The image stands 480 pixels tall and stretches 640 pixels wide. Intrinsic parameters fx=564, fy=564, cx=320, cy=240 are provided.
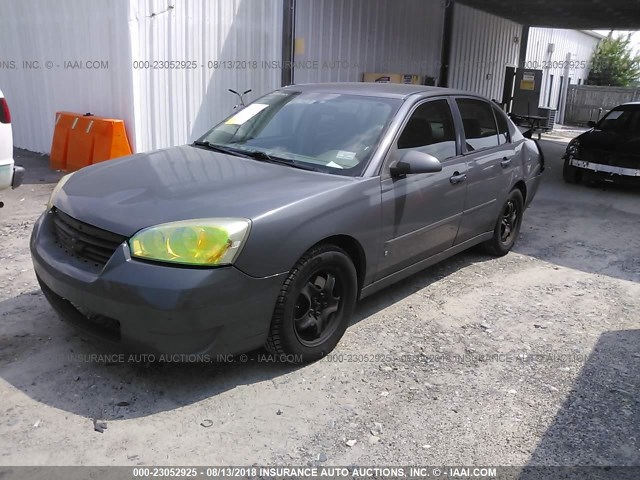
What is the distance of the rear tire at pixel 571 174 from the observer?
1048cm

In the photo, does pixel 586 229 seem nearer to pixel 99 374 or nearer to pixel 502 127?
pixel 502 127

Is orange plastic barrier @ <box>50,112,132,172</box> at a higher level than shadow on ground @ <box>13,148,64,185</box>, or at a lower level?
higher

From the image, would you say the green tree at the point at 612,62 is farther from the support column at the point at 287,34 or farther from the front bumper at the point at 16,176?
the front bumper at the point at 16,176

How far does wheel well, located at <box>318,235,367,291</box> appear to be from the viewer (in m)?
3.52

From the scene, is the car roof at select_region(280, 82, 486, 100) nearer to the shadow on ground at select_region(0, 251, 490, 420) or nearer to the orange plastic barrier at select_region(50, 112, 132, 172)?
the shadow on ground at select_region(0, 251, 490, 420)

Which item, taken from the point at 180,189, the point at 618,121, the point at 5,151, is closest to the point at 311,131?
the point at 180,189

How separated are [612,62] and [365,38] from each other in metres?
27.9

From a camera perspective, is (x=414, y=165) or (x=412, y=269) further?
(x=412, y=269)

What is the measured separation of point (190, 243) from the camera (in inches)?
114

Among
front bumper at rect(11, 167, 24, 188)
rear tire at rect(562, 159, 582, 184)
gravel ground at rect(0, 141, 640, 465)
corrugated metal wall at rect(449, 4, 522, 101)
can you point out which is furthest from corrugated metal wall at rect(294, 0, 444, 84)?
gravel ground at rect(0, 141, 640, 465)

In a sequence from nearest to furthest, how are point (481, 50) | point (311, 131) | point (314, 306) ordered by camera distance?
1. point (314, 306)
2. point (311, 131)
3. point (481, 50)

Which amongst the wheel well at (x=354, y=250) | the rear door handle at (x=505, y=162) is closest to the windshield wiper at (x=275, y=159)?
the wheel well at (x=354, y=250)

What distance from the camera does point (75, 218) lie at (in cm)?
321

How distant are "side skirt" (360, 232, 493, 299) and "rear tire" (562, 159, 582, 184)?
6003 millimetres
